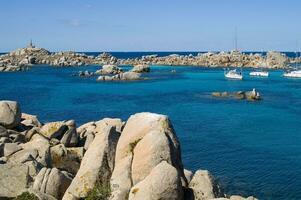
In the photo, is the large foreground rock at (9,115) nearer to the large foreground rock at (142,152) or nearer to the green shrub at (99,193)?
the large foreground rock at (142,152)

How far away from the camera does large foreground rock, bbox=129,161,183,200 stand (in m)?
21.8

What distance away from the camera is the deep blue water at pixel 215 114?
145ft

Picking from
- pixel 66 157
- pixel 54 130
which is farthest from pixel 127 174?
pixel 54 130

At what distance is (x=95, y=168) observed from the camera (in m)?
25.8

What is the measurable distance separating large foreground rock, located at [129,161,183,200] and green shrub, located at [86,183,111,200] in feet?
6.13

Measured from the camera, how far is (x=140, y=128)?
26109mm

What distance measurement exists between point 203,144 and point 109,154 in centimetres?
3008

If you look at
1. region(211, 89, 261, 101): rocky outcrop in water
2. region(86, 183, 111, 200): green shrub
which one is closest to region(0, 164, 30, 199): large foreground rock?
region(86, 183, 111, 200): green shrub

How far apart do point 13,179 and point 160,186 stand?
8787mm

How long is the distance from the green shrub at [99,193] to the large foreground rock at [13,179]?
3.51 meters

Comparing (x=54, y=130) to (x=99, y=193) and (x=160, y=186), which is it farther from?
(x=160, y=186)

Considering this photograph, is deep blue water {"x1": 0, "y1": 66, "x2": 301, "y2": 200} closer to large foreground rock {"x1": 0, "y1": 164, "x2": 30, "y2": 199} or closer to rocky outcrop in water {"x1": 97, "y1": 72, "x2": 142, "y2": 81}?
rocky outcrop in water {"x1": 97, "y1": 72, "x2": 142, "y2": 81}

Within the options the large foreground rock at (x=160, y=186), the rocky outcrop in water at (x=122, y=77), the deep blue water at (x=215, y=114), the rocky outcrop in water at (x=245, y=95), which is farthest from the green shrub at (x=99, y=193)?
the rocky outcrop in water at (x=122, y=77)

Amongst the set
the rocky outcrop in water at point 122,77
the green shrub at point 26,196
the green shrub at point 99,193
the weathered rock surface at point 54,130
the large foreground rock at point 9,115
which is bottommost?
the rocky outcrop in water at point 122,77
